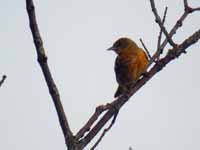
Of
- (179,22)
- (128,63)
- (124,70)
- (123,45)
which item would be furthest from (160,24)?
(123,45)

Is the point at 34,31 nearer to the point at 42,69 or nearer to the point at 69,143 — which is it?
the point at 42,69

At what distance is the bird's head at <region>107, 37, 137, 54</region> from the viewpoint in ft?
22.8

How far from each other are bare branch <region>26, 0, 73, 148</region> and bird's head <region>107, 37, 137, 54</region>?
4.87m

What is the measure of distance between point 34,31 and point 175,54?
808 mm

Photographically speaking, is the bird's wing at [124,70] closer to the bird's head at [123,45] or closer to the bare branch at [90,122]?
the bird's head at [123,45]

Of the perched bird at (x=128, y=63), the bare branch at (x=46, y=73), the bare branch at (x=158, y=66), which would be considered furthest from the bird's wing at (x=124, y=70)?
the bare branch at (x=46, y=73)

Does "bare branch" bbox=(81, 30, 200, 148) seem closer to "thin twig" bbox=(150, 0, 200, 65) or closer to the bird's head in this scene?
"thin twig" bbox=(150, 0, 200, 65)

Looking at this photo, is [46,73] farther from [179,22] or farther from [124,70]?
[124,70]

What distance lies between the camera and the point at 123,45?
733cm

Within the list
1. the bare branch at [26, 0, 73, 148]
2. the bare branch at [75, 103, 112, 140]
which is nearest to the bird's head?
the bare branch at [75, 103, 112, 140]

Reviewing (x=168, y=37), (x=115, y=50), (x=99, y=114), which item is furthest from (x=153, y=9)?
(x=115, y=50)

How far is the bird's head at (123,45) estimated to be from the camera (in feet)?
22.8

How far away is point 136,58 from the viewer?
6293 mm

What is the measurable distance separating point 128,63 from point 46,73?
450cm
